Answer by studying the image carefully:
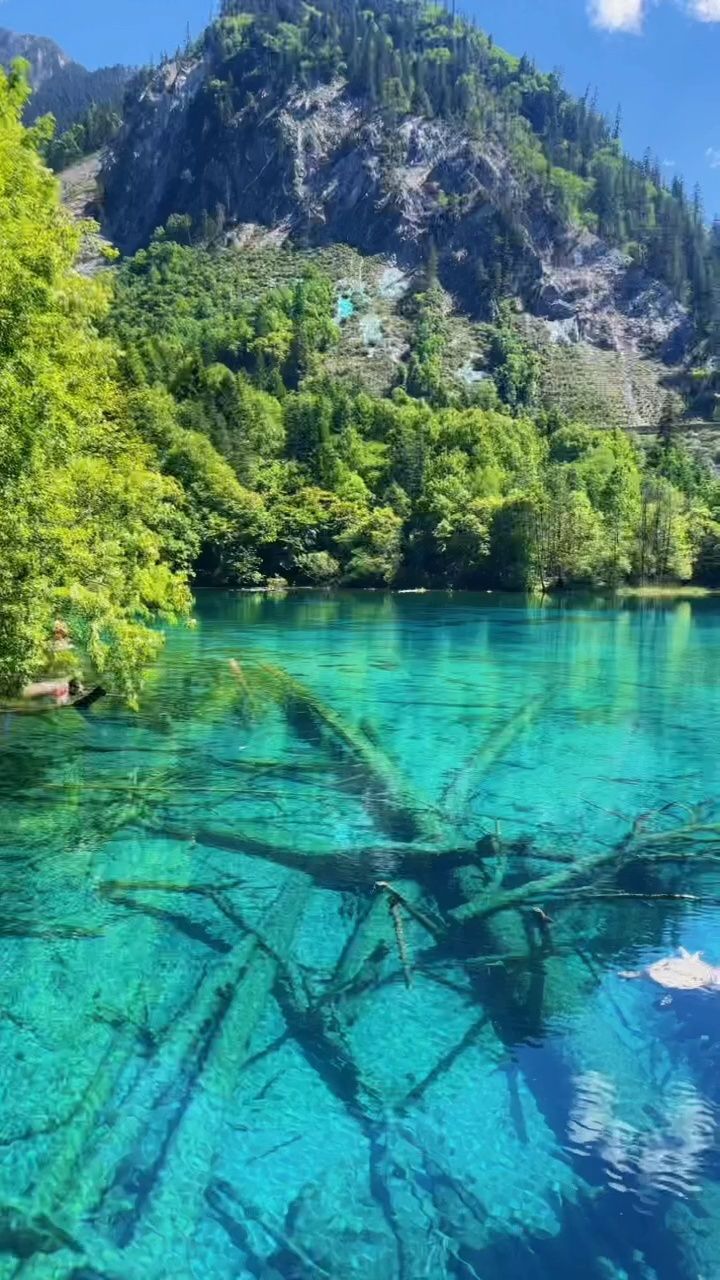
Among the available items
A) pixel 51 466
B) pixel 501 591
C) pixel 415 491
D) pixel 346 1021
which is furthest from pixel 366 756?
pixel 415 491

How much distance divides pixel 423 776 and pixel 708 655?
28.2 metres

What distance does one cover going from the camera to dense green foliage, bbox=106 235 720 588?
326 feet

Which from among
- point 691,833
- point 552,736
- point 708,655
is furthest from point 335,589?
point 691,833

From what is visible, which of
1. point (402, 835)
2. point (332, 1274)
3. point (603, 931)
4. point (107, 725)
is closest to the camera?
point (332, 1274)

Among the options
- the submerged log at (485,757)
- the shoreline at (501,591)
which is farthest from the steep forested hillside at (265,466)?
the submerged log at (485,757)

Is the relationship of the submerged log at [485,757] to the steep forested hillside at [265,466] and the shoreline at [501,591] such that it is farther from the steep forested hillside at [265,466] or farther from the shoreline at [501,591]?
the shoreline at [501,591]

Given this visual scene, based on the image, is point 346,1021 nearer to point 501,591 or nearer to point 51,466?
point 51,466

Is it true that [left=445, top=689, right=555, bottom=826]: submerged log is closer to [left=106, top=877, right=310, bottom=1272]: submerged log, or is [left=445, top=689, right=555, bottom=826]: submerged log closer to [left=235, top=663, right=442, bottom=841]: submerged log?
[left=235, top=663, right=442, bottom=841]: submerged log

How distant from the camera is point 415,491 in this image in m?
117

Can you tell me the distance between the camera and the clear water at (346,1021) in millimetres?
6895

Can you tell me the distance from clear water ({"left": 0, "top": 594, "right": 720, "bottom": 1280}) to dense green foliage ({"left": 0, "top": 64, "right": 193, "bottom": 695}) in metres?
3.18

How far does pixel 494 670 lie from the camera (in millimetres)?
36875

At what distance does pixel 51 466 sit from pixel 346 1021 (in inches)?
537

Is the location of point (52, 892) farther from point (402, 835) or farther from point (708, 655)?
point (708, 655)
